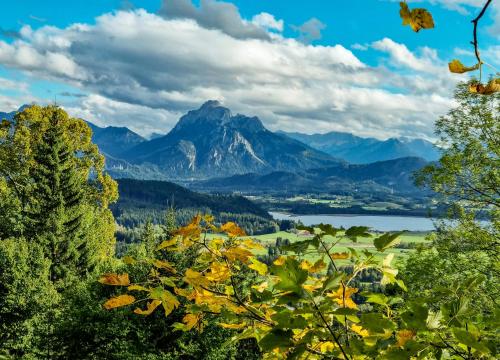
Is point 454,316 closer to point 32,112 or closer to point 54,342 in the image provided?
point 54,342

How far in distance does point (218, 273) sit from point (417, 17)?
1.79 metres

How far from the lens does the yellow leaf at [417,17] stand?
4.40ft

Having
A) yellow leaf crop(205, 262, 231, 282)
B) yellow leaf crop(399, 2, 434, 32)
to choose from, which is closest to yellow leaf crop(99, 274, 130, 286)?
yellow leaf crop(205, 262, 231, 282)

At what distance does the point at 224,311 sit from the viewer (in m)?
2.10

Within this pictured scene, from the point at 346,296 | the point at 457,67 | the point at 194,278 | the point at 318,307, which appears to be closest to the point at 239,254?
the point at 194,278

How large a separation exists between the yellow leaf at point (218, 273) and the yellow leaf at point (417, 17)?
1674mm

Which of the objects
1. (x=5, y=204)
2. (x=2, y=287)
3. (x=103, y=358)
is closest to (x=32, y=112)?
(x=5, y=204)

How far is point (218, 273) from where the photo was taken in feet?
8.52

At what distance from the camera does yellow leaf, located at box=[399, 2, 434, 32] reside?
4.40 ft

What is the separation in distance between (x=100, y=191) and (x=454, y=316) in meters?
35.2

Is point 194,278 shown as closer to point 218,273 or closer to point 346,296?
point 218,273

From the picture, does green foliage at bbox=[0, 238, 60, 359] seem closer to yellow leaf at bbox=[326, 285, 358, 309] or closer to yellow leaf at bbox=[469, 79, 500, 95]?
yellow leaf at bbox=[326, 285, 358, 309]

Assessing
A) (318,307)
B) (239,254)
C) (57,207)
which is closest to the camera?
(318,307)

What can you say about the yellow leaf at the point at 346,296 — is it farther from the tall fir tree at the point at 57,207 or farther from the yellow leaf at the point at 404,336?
the tall fir tree at the point at 57,207
